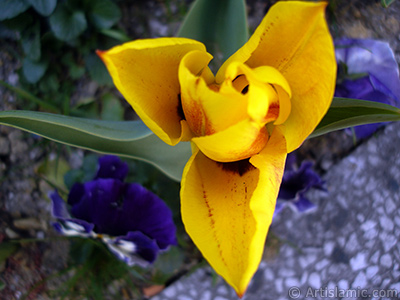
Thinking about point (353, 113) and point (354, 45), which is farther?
point (354, 45)

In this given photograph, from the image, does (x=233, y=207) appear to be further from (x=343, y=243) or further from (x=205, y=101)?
(x=343, y=243)

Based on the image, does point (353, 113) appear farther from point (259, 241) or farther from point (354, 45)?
point (354, 45)

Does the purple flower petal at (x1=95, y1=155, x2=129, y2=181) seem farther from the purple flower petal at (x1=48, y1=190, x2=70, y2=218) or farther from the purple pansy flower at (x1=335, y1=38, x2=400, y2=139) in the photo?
the purple pansy flower at (x1=335, y1=38, x2=400, y2=139)

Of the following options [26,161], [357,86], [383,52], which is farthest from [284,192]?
[26,161]

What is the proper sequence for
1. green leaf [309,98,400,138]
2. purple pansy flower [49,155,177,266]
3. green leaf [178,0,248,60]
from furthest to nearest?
purple pansy flower [49,155,177,266], green leaf [178,0,248,60], green leaf [309,98,400,138]

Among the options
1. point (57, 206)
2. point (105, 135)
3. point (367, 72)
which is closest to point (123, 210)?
point (57, 206)

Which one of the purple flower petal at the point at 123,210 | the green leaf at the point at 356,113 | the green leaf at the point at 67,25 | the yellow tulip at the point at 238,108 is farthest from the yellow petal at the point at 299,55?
the green leaf at the point at 67,25

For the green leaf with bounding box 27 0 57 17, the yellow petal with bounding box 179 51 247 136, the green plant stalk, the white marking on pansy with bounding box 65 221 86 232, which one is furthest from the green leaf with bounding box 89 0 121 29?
the yellow petal with bounding box 179 51 247 136
